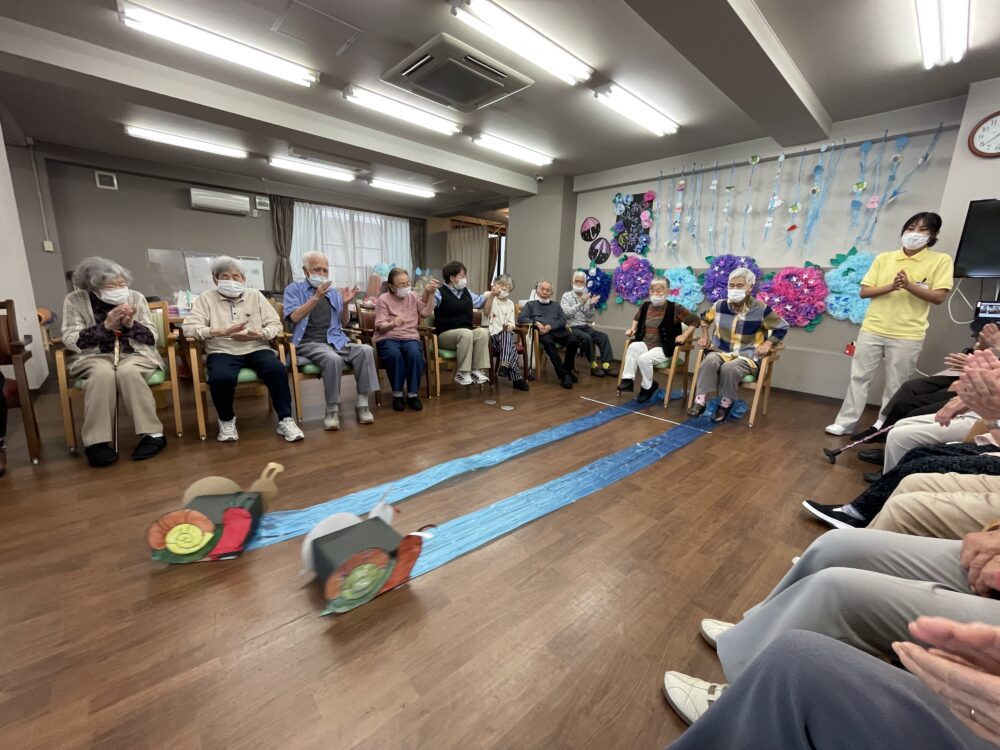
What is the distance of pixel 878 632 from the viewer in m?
0.73

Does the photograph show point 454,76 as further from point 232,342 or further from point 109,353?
point 109,353

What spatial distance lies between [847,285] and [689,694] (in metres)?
4.33

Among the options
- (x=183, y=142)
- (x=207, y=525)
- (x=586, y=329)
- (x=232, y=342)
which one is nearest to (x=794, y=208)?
(x=586, y=329)

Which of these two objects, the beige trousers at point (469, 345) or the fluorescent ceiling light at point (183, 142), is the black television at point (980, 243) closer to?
the beige trousers at point (469, 345)

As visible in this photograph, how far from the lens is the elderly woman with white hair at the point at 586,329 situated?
4742 mm

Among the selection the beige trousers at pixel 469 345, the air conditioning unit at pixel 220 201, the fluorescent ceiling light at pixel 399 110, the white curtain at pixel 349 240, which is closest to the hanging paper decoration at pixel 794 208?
the beige trousers at pixel 469 345

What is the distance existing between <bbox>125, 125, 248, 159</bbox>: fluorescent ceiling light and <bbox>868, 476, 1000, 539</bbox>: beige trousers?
6604 mm

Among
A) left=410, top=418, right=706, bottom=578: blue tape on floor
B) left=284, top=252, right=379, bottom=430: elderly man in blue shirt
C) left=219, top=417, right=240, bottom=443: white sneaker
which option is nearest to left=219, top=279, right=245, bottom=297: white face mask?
left=284, top=252, right=379, bottom=430: elderly man in blue shirt

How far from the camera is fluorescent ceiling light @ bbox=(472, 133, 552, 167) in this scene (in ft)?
14.6

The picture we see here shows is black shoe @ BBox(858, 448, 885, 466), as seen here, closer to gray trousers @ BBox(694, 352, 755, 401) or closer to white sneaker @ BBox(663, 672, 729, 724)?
gray trousers @ BBox(694, 352, 755, 401)

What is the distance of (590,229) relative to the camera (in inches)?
230

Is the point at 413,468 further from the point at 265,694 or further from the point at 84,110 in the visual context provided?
the point at 84,110

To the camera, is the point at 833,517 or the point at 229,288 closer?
the point at 833,517

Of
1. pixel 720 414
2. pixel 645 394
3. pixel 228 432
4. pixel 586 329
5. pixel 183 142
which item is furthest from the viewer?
pixel 586 329
